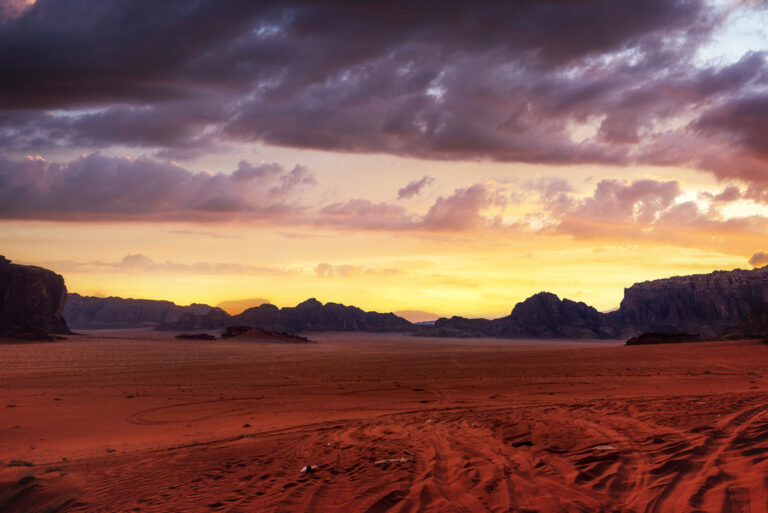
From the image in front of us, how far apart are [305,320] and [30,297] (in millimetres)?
85001

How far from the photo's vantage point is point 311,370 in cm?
3359

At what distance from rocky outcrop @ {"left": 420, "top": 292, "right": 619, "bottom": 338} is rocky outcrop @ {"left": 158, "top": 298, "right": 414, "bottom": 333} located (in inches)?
1187

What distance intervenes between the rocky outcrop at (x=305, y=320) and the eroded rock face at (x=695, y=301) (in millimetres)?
74374

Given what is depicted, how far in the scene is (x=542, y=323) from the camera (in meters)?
152

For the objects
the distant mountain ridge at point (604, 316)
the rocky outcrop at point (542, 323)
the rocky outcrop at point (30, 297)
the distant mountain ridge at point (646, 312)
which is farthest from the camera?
the rocky outcrop at point (542, 323)

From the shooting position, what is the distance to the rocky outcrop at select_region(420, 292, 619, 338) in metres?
144

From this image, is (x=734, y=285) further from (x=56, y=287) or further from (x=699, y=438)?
(x=56, y=287)

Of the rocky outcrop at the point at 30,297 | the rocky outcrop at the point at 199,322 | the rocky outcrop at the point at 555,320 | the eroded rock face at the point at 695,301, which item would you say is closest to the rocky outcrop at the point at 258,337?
the rocky outcrop at the point at 30,297

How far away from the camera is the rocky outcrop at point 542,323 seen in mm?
143750

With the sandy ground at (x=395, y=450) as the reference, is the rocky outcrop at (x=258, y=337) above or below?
below

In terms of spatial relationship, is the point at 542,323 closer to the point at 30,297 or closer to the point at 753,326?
the point at 753,326

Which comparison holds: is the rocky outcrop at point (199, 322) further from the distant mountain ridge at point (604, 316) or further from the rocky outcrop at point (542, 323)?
the rocky outcrop at point (542, 323)

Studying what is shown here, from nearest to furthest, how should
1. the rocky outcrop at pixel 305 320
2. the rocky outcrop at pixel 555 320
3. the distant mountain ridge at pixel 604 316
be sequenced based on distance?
the distant mountain ridge at pixel 604 316 → the rocky outcrop at pixel 555 320 → the rocky outcrop at pixel 305 320

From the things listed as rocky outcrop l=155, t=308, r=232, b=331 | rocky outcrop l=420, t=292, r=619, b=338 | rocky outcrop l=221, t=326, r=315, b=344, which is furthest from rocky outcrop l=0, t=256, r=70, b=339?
rocky outcrop l=420, t=292, r=619, b=338
